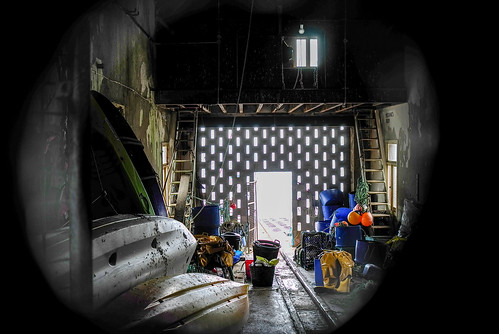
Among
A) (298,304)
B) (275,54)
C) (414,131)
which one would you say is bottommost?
(298,304)

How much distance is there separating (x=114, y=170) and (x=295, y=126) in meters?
8.93

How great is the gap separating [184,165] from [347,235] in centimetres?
595

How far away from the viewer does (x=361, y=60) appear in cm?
1130

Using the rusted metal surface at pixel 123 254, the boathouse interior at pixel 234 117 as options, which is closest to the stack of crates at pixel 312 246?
the boathouse interior at pixel 234 117

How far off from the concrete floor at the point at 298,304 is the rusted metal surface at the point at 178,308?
7.19 ft

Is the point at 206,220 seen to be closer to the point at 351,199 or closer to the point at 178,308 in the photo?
the point at 351,199

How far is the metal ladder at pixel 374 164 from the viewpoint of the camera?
38.5ft

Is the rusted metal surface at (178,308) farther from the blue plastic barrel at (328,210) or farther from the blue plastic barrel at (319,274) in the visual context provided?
the blue plastic barrel at (328,210)

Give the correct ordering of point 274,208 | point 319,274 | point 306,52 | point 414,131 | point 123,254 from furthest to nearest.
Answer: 1. point 274,208
2. point 306,52
3. point 414,131
4. point 319,274
5. point 123,254

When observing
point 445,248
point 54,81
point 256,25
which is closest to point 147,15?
point 256,25

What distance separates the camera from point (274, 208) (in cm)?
2092

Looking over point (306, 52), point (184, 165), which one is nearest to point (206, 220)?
point (184, 165)

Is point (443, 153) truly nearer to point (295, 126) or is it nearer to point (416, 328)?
point (416, 328)

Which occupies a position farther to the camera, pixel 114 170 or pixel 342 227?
pixel 342 227
